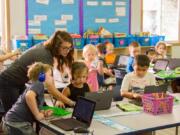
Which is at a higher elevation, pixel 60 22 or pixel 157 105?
pixel 60 22

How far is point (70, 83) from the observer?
354 centimetres

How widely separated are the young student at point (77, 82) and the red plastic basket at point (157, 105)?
0.63 m

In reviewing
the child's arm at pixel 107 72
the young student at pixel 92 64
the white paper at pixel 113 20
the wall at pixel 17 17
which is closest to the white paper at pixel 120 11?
the white paper at pixel 113 20

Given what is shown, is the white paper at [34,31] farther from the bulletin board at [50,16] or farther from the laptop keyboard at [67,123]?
the laptop keyboard at [67,123]

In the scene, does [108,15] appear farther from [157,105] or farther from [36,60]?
[157,105]

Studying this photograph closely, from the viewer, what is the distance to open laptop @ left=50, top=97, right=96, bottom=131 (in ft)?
8.81

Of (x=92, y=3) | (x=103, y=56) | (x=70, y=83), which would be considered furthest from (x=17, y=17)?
(x=70, y=83)

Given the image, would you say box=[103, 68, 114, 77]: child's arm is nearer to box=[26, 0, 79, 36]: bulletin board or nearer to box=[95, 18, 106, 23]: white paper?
box=[26, 0, 79, 36]: bulletin board

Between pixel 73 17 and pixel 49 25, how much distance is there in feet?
1.84

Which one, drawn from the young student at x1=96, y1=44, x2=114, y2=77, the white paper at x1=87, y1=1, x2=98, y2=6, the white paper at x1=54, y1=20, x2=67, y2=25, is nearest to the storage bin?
the white paper at x1=87, y1=1, x2=98, y2=6

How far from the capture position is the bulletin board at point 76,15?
7.02 meters

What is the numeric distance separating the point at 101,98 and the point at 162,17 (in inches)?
252

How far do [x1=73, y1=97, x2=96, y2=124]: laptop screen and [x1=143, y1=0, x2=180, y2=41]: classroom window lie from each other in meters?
6.13

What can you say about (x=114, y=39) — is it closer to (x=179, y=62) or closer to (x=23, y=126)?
(x=179, y=62)
